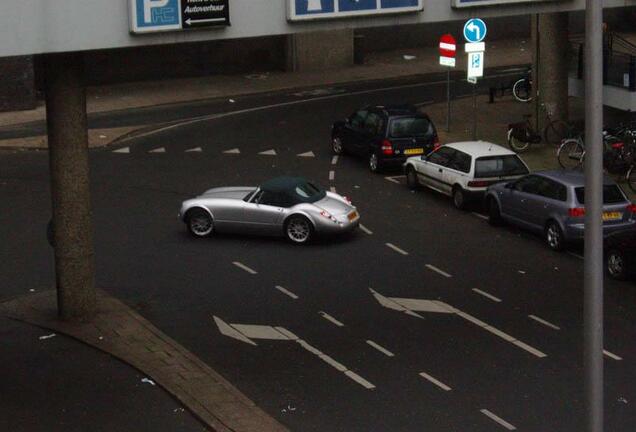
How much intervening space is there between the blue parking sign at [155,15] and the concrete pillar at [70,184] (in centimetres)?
196

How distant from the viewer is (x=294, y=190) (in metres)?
25.3

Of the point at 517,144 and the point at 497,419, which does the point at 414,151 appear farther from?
the point at 497,419

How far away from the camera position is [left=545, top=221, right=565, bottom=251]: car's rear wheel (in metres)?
24.5

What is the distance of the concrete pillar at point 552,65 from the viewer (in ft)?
112

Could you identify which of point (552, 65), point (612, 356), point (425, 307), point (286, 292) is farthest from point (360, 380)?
point (552, 65)

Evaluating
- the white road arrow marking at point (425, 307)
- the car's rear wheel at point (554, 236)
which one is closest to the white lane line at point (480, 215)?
the car's rear wheel at point (554, 236)

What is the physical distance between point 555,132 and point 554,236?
1020 centimetres

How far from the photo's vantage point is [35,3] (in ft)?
54.5

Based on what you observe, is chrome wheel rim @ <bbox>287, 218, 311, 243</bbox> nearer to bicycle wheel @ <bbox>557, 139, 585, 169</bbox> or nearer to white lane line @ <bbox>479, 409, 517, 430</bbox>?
bicycle wheel @ <bbox>557, 139, 585, 169</bbox>

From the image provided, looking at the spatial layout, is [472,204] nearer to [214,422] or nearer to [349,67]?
[214,422]

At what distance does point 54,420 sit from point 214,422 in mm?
2046

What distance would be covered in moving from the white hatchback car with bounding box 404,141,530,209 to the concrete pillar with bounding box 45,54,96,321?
33.4 ft

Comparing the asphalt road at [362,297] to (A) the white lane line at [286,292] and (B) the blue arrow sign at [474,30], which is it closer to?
(A) the white lane line at [286,292]

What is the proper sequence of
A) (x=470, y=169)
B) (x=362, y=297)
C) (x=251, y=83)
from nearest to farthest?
(x=362, y=297) → (x=470, y=169) → (x=251, y=83)
